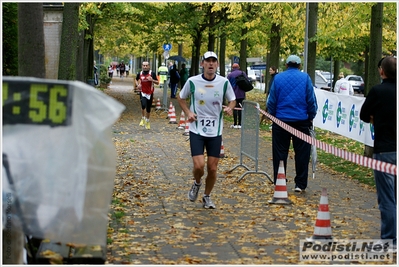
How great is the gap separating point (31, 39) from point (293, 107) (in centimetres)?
426

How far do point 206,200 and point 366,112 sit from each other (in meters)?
3.08

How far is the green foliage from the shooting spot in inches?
554

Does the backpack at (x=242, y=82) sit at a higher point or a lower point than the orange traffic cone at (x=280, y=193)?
higher

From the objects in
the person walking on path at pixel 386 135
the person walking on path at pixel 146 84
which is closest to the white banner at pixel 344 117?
the person walking on path at pixel 386 135

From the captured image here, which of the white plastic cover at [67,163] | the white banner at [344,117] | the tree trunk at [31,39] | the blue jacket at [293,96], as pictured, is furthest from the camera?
the white banner at [344,117]

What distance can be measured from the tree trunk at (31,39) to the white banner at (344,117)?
636 cm

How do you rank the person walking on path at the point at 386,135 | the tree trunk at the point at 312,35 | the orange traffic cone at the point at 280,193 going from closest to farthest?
1. the person walking on path at the point at 386,135
2. the orange traffic cone at the point at 280,193
3. the tree trunk at the point at 312,35

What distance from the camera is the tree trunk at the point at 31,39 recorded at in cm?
847

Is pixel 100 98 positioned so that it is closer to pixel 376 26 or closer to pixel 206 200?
pixel 206 200

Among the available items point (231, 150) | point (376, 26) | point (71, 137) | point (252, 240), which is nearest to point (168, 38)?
point (231, 150)

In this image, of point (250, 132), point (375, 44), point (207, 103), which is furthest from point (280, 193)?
point (375, 44)

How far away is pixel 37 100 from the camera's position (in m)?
5.43

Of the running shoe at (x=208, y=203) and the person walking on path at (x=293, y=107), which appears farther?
the person walking on path at (x=293, y=107)

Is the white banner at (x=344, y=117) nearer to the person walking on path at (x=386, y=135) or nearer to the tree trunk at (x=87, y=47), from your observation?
the person walking on path at (x=386, y=135)
